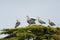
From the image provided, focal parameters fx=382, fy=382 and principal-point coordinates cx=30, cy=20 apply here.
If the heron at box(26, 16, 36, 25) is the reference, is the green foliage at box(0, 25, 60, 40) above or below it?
below

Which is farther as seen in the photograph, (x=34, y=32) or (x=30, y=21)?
(x=30, y=21)

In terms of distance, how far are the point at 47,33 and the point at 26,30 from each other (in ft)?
2.68

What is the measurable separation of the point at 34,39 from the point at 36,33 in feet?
0.84

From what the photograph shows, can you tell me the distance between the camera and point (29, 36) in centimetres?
1414

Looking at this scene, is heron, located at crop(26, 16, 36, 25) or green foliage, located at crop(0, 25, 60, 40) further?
heron, located at crop(26, 16, 36, 25)

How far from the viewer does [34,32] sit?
14.5 m

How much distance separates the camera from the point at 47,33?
14477mm

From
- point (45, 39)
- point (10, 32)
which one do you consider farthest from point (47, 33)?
point (10, 32)

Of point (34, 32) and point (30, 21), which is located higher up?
point (30, 21)

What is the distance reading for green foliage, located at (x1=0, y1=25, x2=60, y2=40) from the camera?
1410 cm

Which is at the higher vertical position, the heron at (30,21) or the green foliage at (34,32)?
the heron at (30,21)

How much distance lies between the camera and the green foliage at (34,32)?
46.3 feet

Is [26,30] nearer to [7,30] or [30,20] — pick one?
[7,30]

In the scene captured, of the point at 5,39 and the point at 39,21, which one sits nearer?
the point at 5,39
